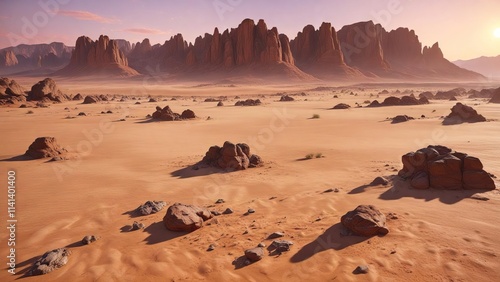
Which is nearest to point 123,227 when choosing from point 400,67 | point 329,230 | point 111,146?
point 329,230

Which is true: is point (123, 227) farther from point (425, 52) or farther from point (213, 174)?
point (425, 52)

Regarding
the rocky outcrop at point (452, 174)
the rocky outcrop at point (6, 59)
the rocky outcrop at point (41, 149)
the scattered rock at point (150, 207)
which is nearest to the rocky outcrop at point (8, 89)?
the rocky outcrop at point (41, 149)

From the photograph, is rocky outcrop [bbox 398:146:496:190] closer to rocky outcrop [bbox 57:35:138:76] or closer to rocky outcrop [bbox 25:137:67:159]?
rocky outcrop [bbox 25:137:67:159]

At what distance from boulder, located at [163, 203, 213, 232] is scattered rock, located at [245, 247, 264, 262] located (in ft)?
4.81

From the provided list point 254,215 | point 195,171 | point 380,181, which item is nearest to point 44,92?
point 195,171

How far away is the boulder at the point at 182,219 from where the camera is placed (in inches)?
233

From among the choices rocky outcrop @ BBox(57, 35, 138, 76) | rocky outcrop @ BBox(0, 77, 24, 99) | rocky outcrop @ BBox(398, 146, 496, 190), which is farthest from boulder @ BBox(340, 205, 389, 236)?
rocky outcrop @ BBox(57, 35, 138, 76)

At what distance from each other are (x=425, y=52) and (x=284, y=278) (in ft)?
610

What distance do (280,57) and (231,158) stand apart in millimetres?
96142

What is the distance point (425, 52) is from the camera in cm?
15912

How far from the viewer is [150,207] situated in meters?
6.95

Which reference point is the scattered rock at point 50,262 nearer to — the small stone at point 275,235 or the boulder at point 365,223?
the small stone at point 275,235

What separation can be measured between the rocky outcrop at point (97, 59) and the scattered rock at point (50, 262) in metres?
119

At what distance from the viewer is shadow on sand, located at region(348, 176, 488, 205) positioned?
711 centimetres
